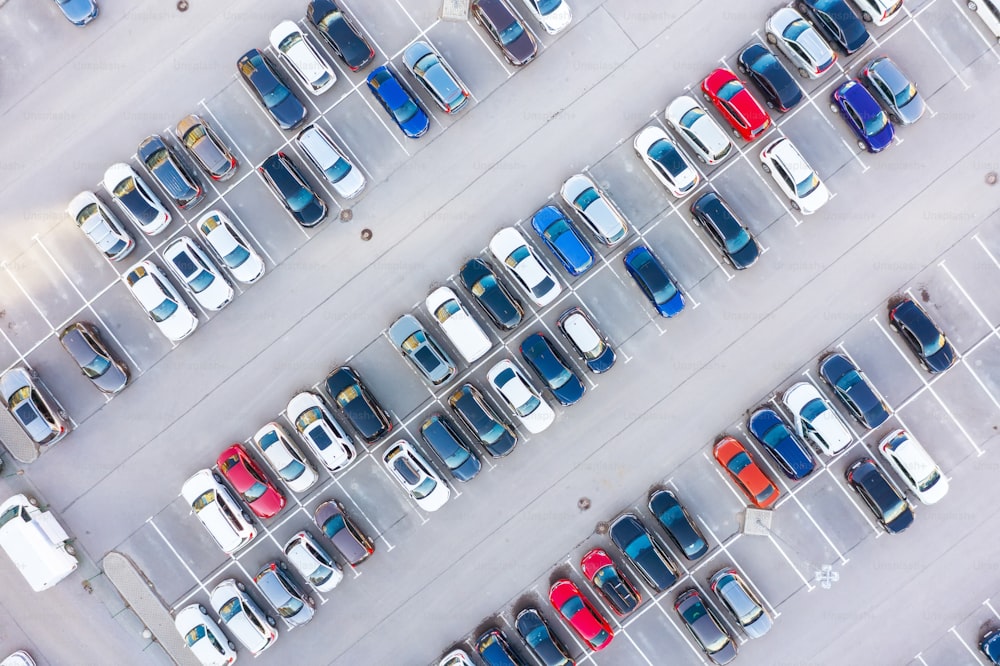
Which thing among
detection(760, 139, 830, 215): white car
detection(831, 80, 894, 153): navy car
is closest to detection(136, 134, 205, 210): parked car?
detection(760, 139, 830, 215): white car

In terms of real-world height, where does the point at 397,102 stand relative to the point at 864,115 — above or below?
above

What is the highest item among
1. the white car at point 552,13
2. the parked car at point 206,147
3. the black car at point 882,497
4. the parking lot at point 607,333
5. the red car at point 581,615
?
the parked car at point 206,147

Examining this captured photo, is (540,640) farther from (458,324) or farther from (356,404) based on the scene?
(458,324)

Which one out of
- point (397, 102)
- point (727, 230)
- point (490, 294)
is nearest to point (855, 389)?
point (727, 230)

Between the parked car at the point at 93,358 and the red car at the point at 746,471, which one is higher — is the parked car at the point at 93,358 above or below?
above

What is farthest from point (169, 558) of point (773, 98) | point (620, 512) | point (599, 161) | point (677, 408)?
point (773, 98)

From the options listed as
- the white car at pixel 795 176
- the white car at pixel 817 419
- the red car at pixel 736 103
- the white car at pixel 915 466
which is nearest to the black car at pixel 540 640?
the white car at pixel 817 419

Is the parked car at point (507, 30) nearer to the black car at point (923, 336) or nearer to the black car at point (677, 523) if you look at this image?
the black car at point (923, 336)
